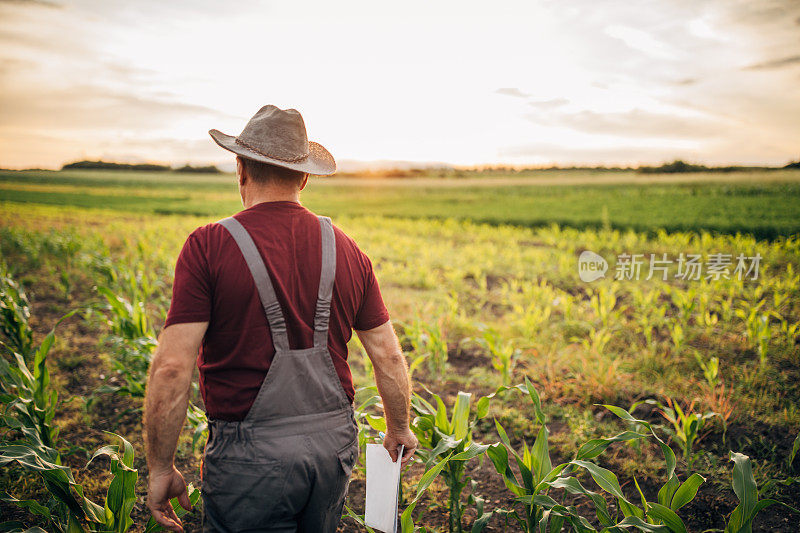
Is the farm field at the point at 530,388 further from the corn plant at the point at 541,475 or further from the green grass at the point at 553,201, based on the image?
the green grass at the point at 553,201

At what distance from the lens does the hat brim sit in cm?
164

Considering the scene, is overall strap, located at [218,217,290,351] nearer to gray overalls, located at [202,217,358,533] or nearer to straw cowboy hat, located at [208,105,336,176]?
gray overalls, located at [202,217,358,533]

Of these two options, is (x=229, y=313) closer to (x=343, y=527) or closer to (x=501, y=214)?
(x=343, y=527)

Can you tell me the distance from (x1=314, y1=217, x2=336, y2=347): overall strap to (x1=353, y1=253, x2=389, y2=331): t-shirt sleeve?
20 centimetres

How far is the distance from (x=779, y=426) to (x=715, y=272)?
16.5 feet

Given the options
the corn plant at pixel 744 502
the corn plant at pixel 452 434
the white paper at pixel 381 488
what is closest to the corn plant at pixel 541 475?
the corn plant at pixel 452 434

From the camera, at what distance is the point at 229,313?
1.54 meters

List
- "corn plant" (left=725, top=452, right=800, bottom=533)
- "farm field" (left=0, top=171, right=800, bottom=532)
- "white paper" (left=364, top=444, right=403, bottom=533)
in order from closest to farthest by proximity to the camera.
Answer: "corn plant" (left=725, top=452, right=800, bottom=533) → "white paper" (left=364, top=444, right=403, bottom=533) → "farm field" (left=0, top=171, right=800, bottom=532)

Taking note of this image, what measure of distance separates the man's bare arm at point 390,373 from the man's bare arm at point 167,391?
2.23 feet

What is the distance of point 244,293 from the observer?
4.98 feet

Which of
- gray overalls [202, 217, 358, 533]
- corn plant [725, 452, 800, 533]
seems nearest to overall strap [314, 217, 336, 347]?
gray overalls [202, 217, 358, 533]

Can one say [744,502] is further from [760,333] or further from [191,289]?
[760,333]

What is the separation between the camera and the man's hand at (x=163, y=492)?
5.24 ft

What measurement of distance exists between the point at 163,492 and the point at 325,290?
3.06 ft
